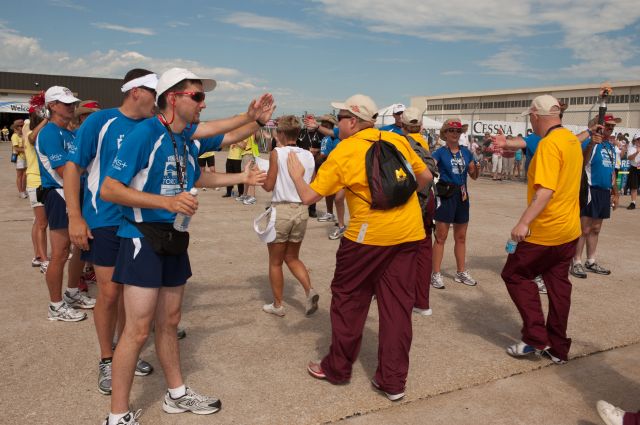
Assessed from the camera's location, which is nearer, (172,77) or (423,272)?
(172,77)

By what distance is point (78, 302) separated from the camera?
4910mm

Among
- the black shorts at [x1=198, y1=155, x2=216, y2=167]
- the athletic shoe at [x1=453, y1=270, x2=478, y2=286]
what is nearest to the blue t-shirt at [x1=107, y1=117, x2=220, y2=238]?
the athletic shoe at [x1=453, y1=270, x2=478, y2=286]

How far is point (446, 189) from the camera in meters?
5.67

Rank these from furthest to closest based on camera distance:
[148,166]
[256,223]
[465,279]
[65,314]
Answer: [465,279] < [65,314] < [256,223] < [148,166]

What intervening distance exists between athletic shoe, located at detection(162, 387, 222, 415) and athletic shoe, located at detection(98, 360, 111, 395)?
46 cm

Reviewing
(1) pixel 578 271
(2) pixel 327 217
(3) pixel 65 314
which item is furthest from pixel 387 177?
(2) pixel 327 217

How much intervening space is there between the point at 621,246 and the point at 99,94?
186 ft

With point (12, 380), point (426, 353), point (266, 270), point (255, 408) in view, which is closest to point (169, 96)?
point (255, 408)

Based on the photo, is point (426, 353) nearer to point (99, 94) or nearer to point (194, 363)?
point (194, 363)

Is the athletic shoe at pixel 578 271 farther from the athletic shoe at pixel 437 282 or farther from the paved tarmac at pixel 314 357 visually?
the athletic shoe at pixel 437 282

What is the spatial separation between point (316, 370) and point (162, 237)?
1.53m

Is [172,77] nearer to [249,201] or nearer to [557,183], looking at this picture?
[557,183]

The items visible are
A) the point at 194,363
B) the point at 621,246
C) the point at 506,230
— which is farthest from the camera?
the point at 506,230

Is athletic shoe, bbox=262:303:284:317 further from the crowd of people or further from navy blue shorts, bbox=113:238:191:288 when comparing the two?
navy blue shorts, bbox=113:238:191:288
